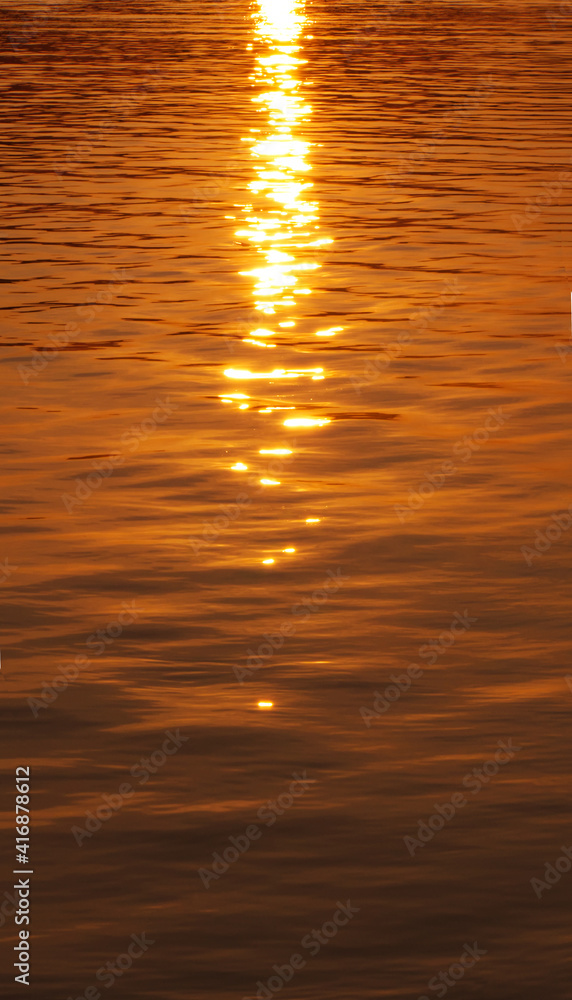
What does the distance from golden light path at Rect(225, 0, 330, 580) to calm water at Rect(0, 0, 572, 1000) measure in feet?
0.26

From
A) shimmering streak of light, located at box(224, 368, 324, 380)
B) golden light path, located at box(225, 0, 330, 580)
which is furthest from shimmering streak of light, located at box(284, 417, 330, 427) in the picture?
shimmering streak of light, located at box(224, 368, 324, 380)

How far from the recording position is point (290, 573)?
9492mm

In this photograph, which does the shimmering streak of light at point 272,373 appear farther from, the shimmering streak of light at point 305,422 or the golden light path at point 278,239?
the shimmering streak of light at point 305,422

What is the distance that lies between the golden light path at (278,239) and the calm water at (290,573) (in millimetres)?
79

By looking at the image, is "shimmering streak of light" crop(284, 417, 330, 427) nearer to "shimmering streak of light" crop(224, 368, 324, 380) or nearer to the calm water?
the calm water

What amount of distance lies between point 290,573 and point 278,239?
11.6 meters

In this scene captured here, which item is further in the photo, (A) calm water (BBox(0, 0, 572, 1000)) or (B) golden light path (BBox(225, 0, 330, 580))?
(B) golden light path (BBox(225, 0, 330, 580))

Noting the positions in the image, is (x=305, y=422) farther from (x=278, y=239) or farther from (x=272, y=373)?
(x=278, y=239)

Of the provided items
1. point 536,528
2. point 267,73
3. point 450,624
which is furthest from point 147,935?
point 267,73

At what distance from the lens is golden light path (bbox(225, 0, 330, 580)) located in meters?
13.2

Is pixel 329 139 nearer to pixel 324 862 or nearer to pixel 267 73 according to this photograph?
pixel 267 73

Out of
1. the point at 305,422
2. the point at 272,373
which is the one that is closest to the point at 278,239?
the point at 272,373

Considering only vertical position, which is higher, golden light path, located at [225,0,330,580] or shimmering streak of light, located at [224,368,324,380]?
golden light path, located at [225,0,330,580]

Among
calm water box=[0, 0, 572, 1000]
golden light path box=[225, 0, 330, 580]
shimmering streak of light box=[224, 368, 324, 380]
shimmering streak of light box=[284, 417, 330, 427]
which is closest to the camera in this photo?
calm water box=[0, 0, 572, 1000]
